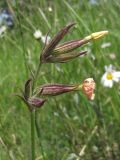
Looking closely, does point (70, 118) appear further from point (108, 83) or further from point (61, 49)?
point (61, 49)

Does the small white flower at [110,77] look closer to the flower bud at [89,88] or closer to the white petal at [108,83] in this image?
the white petal at [108,83]

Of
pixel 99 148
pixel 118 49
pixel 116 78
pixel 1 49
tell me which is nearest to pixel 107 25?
pixel 118 49

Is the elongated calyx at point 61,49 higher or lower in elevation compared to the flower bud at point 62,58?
higher

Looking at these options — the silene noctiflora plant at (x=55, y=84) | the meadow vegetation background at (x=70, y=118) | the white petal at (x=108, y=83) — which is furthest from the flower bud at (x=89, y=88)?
the white petal at (x=108, y=83)

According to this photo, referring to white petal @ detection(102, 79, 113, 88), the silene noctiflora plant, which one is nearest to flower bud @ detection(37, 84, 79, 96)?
the silene noctiflora plant

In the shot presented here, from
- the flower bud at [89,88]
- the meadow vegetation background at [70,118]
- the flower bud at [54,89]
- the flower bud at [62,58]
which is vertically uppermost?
the flower bud at [62,58]

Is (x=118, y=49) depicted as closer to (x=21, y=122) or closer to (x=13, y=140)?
(x=21, y=122)

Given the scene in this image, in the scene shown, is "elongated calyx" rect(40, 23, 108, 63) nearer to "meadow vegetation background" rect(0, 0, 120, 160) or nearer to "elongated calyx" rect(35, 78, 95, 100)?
"elongated calyx" rect(35, 78, 95, 100)

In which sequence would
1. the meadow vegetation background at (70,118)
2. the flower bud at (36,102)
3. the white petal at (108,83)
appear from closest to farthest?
the flower bud at (36,102) < the meadow vegetation background at (70,118) < the white petal at (108,83)
